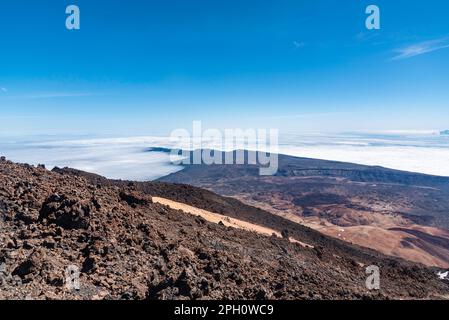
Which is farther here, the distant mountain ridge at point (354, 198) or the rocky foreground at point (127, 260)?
the distant mountain ridge at point (354, 198)

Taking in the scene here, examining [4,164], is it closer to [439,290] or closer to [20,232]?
[20,232]

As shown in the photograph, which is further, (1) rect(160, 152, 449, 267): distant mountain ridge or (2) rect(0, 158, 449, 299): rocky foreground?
(1) rect(160, 152, 449, 267): distant mountain ridge

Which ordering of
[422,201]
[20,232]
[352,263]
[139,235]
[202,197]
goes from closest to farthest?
1. [20,232]
2. [139,235]
3. [352,263]
4. [202,197]
5. [422,201]

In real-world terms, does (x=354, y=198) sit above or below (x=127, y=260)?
below

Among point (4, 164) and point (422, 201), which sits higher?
point (4, 164)

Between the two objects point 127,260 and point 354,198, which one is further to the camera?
point 354,198

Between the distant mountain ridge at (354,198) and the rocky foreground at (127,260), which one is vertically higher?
the rocky foreground at (127,260)

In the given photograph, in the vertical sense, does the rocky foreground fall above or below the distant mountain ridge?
above
